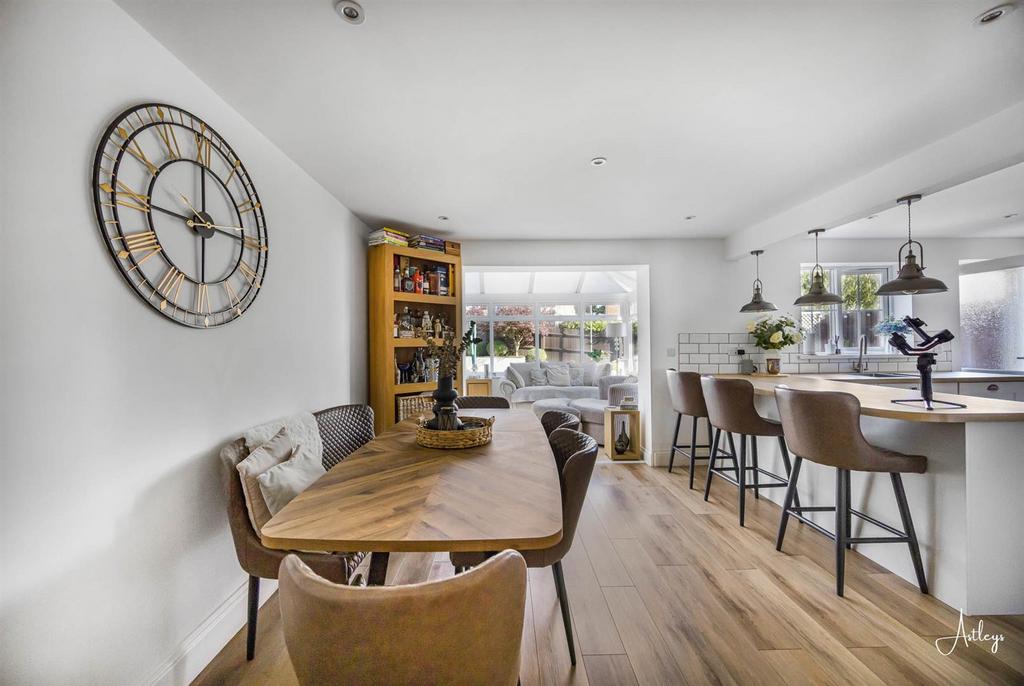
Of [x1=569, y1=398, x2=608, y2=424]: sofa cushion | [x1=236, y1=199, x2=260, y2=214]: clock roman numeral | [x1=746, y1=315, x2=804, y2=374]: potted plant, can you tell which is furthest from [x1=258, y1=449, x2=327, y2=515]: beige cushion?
[x1=746, y1=315, x2=804, y2=374]: potted plant

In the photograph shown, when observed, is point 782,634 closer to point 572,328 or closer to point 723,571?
point 723,571

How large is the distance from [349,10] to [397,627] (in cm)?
160

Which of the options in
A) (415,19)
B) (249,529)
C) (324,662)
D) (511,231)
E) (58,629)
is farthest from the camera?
(511,231)

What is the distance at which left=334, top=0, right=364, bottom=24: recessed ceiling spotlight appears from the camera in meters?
1.26

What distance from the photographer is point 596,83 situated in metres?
1.64

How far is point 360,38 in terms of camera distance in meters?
1.40

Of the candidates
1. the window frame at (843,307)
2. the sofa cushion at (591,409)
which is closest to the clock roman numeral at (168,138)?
the sofa cushion at (591,409)

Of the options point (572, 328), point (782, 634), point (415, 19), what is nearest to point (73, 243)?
point (415, 19)

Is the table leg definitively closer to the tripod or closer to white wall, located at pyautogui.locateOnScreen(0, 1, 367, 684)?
white wall, located at pyautogui.locateOnScreen(0, 1, 367, 684)

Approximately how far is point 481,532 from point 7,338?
1.19m

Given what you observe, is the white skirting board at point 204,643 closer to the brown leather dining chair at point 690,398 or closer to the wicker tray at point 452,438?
the wicker tray at point 452,438

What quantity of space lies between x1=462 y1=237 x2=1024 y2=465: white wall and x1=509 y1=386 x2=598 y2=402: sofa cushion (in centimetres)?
229

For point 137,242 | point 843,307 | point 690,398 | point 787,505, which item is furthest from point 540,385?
point 137,242

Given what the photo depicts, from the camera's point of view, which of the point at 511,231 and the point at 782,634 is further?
the point at 511,231
